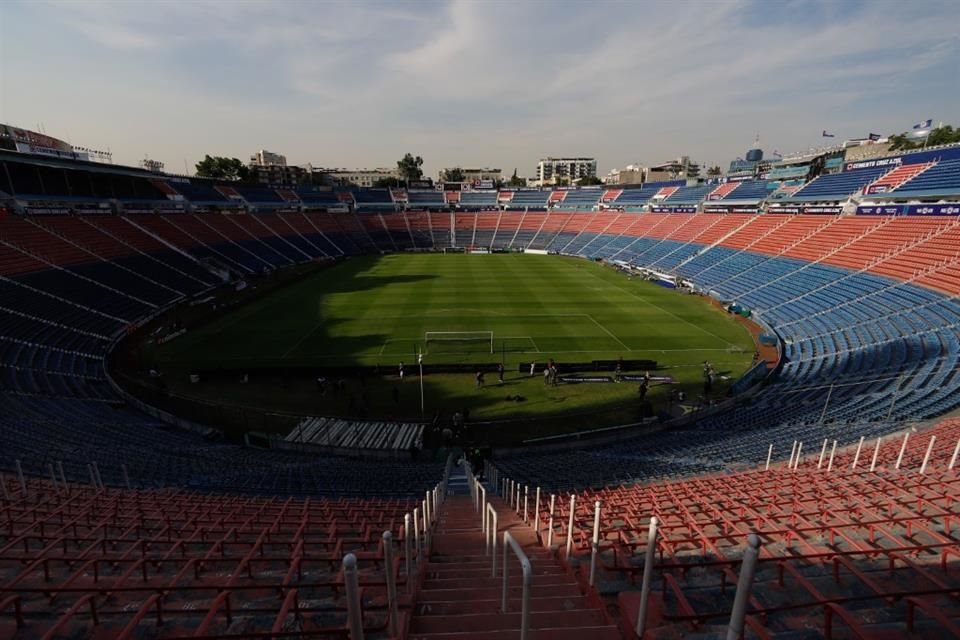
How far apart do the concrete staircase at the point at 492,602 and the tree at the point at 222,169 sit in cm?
11947

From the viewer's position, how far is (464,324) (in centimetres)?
3847

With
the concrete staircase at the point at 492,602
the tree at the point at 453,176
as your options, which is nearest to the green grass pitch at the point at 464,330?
the concrete staircase at the point at 492,602

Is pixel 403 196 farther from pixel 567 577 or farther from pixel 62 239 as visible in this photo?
pixel 567 577

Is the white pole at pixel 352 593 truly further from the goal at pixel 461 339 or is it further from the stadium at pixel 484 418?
the goal at pixel 461 339

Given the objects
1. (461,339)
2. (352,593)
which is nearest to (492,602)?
(352,593)

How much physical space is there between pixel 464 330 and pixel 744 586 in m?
34.3

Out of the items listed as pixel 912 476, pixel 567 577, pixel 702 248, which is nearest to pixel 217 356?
pixel 567 577

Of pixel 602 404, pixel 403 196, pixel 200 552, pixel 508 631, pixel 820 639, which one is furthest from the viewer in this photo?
pixel 403 196

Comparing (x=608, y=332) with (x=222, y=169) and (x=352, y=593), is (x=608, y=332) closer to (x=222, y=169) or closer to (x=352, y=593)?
(x=352, y=593)

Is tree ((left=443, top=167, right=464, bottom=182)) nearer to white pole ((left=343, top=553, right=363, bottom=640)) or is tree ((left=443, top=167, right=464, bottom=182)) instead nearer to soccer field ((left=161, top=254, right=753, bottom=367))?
soccer field ((left=161, top=254, right=753, bottom=367))

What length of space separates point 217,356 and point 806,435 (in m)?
32.8

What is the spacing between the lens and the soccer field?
3180 cm

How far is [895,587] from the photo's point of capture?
451 centimetres

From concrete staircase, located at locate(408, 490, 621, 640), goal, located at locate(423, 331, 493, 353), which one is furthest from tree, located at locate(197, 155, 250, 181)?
concrete staircase, located at locate(408, 490, 621, 640)
